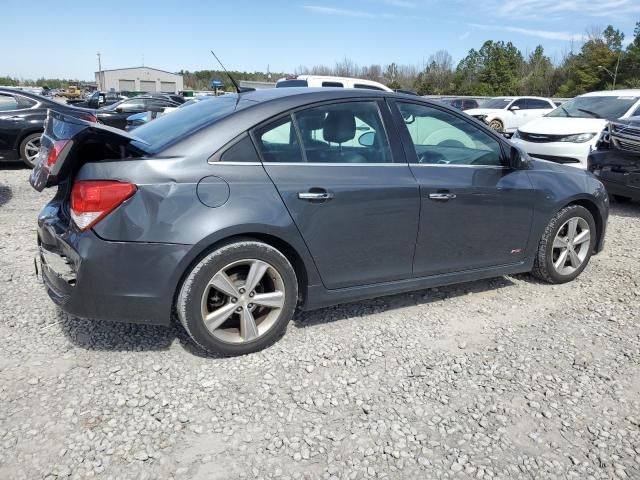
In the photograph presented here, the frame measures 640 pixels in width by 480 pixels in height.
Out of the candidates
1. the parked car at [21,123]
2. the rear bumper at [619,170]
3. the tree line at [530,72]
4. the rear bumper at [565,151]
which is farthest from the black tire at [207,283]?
the tree line at [530,72]

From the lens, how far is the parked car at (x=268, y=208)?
2834 millimetres

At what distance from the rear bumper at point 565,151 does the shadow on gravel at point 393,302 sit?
4.82 m

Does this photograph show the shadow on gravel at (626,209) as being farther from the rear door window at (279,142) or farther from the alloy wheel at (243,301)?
the alloy wheel at (243,301)

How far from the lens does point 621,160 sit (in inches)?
276

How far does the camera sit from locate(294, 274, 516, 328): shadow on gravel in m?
3.79

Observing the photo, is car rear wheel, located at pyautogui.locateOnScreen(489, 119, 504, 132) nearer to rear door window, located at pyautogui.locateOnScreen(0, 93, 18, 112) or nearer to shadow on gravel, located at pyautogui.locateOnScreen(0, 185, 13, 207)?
rear door window, located at pyautogui.locateOnScreen(0, 93, 18, 112)

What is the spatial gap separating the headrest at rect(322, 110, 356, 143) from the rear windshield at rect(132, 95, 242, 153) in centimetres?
56

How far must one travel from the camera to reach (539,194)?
164 inches

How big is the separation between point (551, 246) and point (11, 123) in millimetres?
9195

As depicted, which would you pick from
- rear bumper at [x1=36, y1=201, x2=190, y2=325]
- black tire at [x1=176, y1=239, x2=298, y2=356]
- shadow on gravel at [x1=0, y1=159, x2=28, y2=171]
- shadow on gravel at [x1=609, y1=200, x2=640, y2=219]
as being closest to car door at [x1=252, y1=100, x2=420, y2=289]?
black tire at [x1=176, y1=239, x2=298, y2=356]

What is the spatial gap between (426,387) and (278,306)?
3.27ft

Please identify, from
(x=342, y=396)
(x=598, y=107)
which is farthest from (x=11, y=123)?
(x=598, y=107)

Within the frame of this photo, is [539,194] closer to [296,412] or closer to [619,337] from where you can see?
[619,337]

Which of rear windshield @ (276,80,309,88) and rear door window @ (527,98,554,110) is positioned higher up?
rear windshield @ (276,80,309,88)
